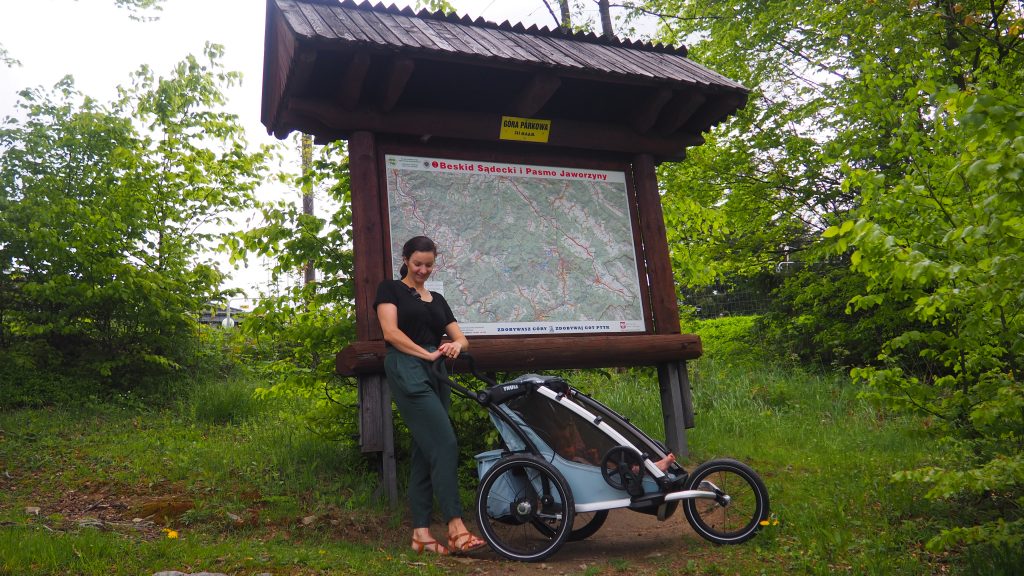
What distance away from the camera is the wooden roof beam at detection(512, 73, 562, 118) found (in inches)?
238

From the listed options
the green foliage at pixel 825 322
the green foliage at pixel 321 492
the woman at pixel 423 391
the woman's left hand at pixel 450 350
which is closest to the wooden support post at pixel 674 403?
the green foliage at pixel 321 492

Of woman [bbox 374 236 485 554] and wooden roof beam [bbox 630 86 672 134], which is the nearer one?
woman [bbox 374 236 485 554]

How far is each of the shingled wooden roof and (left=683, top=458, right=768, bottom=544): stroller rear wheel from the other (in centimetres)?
328

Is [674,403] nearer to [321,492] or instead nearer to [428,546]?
[428,546]

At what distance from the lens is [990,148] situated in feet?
11.5

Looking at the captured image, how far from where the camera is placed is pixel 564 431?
4.76m

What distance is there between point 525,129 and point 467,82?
66cm

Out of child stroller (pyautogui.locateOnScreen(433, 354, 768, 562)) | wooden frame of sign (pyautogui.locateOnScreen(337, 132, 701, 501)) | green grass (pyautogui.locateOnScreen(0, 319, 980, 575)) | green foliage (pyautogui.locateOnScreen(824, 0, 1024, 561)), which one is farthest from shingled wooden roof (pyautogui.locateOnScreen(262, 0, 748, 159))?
green grass (pyautogui.locateOnScreen(0, 319, 980, 575))

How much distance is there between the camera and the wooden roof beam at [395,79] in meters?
5.51

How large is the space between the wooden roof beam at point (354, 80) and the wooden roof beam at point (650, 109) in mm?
2567

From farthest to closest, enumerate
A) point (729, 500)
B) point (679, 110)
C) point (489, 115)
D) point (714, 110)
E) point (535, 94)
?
point (714, 110)
point (679, 110)
point (489, 115)
point (535, 94)
point (729, 500)

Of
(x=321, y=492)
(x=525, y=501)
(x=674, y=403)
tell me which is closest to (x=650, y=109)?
(x=674, y=403)

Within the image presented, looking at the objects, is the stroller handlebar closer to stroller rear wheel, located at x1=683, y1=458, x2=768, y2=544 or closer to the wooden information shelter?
the wooden information shelter

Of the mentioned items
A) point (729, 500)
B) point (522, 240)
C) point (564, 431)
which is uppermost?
point (522, 240)
